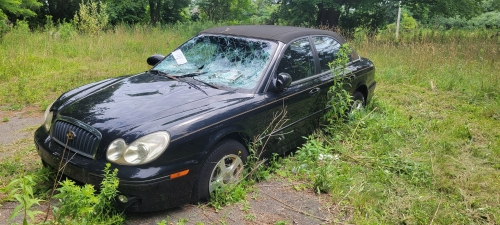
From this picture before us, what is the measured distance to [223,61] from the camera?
442 cm

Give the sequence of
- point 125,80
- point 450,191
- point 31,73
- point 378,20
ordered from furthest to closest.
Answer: point 378,20, point 31,73, point 125,80, point 450,191


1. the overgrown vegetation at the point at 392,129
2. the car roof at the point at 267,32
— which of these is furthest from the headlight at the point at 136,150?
the car roof at the point at 267,32

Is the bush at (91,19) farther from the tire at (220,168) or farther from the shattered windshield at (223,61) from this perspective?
the tire at (220,168)

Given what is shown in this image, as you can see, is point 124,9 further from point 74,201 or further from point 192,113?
point 74,201

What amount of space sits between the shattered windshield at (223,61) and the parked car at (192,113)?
0.5 inches

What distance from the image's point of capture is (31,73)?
8266 millimetres

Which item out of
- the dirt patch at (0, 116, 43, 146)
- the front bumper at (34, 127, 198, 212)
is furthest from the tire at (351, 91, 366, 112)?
the dirt patch at (0, 116, 43, 146)

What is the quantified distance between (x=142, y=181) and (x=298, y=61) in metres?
2.44

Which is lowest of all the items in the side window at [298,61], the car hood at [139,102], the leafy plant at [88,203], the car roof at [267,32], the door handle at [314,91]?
the leafy plant at [88,203]

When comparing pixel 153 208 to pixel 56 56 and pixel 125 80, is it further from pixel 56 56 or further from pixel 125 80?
pixel 56 56

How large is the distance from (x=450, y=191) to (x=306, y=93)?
182 centimetres

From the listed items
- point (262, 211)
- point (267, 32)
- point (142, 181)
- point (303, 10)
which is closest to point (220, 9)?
point (303, 10)

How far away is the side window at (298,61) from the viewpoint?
174 inches

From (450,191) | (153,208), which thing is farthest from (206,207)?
(450,191)
